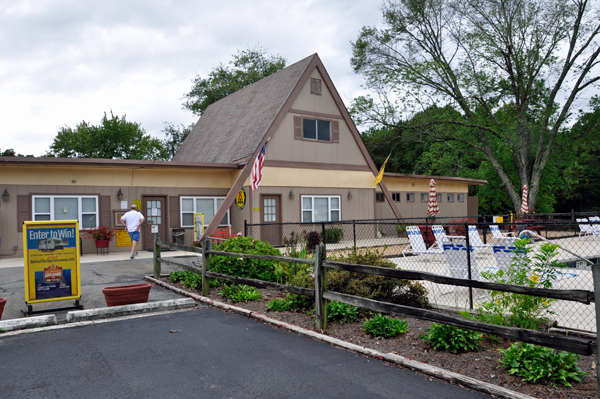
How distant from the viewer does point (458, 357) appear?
4.79 metres

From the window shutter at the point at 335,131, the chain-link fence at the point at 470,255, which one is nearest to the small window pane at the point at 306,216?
the chain-link fence at the point at 470,255

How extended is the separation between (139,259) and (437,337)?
467 inches

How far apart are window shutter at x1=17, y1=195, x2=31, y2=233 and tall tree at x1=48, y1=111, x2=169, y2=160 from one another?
90.9 ft

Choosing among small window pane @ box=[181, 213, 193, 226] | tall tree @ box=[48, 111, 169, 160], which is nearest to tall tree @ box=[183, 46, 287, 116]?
tall tree @ box=[48, 111, 169, 160]

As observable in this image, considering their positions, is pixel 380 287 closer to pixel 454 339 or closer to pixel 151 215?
pixel 454 339

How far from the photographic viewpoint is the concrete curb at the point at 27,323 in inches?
248

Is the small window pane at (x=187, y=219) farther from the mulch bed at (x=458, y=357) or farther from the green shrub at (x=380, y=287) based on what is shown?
the green shrub at (x=380, y=287)

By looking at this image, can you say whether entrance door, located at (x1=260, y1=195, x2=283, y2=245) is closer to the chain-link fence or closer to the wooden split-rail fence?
the chain-link fence

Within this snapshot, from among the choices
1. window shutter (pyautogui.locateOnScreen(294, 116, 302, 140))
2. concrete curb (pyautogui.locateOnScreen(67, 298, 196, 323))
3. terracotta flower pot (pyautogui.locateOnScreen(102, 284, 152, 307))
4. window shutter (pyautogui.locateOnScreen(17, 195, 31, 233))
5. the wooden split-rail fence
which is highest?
window shutter (pyautogui.locateOnScreen(294, 116, 302, 140))

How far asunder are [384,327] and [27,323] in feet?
16.4

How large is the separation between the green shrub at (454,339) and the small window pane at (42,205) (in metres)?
15.2

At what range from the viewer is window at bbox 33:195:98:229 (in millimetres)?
15930

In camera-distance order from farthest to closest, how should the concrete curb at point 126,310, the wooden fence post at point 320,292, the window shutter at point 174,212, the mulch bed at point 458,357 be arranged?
the window shutter at point 174,212 → the concrete curb at point 126,310 → the wooden fence post at point 320,292 → the mulch bed at point 458,357

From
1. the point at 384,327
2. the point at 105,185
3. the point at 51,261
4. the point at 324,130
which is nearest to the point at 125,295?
the point at 51,261
